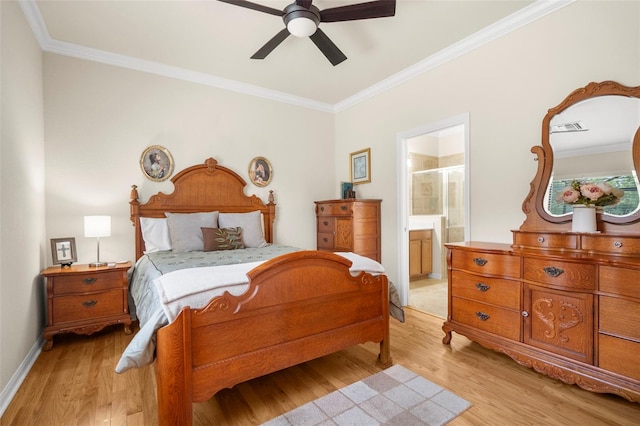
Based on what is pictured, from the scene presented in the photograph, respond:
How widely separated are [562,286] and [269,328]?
6.19 ft

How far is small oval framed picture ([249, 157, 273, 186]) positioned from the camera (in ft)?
13.3

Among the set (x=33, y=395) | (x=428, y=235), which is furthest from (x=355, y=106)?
(x=33, y=395)

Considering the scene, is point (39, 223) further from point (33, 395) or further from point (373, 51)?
point (373, 51)

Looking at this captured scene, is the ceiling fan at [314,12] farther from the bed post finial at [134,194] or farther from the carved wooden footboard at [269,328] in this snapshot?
the bed post finial at [134,194]

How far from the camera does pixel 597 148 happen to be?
7.21 feet

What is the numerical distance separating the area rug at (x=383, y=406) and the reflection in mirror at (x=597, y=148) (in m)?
1.66

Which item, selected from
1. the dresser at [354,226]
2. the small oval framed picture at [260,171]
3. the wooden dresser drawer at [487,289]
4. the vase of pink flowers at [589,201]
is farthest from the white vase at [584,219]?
the small oval framed picture at [260,171]

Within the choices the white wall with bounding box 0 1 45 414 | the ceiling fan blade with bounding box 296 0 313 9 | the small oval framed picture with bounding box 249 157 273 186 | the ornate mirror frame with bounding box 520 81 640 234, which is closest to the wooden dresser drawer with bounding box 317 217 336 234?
the small oval framed picture with bounding box 249 157 273 186

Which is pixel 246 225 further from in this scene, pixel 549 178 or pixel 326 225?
pixel 549 178

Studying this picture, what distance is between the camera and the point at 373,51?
3.08m

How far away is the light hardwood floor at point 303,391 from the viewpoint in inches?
66.0

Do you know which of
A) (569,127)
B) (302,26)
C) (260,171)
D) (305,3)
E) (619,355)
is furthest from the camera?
(260,171)

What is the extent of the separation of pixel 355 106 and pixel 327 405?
380 cm

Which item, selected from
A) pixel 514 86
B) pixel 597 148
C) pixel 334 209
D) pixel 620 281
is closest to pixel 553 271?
pixel 620 281
